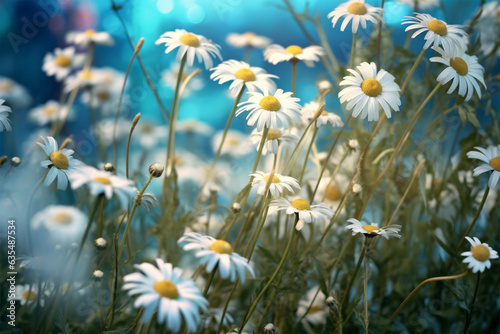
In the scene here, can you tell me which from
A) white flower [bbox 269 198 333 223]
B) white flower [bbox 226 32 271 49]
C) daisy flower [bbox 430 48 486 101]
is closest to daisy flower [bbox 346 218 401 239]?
white flower [bbox 269 198 333 223]

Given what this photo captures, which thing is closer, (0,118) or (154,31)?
(0,118)

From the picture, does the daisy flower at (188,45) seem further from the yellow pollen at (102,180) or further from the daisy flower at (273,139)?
the yellow pollen at (102,180)

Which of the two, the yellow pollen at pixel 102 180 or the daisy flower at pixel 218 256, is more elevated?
the yellow pollen at pixel 102 180

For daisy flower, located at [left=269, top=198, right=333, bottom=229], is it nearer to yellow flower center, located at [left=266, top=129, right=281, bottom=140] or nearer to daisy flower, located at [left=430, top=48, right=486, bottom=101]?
yellow flower center, located at [left=266, top=129, right=281, bottom=140]

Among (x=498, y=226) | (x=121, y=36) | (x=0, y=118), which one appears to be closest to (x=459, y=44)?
(x=498, y=226)

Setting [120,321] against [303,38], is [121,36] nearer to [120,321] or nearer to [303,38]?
[303,38]

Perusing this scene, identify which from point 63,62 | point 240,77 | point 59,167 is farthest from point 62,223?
point 63,62

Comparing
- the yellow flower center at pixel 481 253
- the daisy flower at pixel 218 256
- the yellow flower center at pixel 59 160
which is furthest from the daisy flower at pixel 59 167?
the yellow flower center at pixel 481 253
